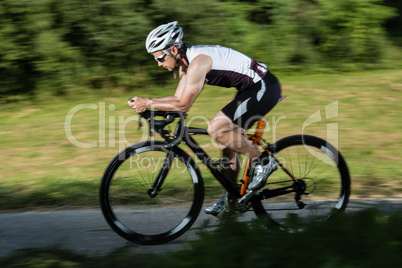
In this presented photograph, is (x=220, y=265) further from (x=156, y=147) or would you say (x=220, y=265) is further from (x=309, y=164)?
(x=309, y=164)

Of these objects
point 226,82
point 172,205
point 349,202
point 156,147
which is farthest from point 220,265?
point 349,202

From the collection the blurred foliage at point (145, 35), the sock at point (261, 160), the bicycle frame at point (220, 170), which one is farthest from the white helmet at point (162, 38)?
the blurred foliage at point (145, 35)

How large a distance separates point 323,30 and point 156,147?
351 inches

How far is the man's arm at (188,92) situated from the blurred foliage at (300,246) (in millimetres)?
1313

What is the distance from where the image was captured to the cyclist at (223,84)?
4379 millimetres

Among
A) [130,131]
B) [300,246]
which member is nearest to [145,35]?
[130,131]

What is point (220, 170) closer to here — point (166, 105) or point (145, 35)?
point (166, 105)

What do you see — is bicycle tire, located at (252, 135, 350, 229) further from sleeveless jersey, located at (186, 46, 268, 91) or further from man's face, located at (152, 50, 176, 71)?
man's face, located at (152, 50, 176, 71)

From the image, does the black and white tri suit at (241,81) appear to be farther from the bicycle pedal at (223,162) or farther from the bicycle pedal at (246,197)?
the bicycle pedal at (246,197)

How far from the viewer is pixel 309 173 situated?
5125 millimetres

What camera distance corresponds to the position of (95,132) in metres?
8.80

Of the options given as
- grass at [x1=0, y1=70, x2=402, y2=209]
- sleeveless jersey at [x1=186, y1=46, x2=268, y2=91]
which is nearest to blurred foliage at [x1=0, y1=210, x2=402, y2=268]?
sleeveless jersey at [x1=186, y1=46, x2=268, y2=91]

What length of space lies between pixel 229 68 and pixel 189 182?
97 centimetres

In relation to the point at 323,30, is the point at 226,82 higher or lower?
higher
